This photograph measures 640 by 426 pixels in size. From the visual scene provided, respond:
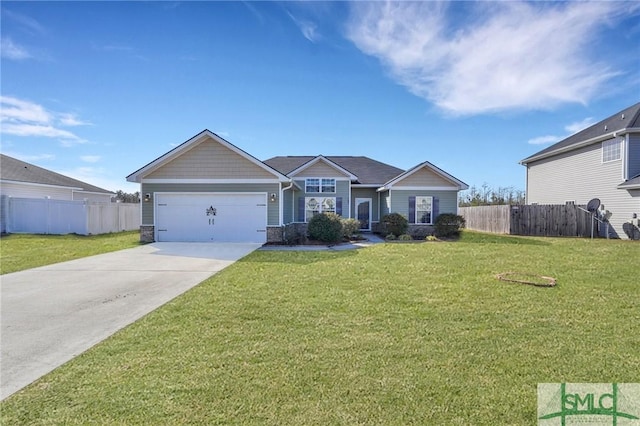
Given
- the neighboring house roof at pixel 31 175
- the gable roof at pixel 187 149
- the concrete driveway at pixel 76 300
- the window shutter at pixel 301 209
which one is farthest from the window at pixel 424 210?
the neighboring house roof at pixel 31 175

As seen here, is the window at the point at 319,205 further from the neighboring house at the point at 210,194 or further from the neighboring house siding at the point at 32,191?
the neighboring house siding at the point at 32,191

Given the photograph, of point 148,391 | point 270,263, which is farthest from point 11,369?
point 270,263

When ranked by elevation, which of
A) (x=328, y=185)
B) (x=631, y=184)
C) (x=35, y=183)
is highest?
(x=35, y=183)

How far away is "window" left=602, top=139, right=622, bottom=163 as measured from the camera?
684 inches

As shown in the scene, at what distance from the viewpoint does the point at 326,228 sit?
15.4 m

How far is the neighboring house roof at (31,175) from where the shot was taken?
20.2 meters

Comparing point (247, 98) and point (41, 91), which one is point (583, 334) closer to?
point (247, 98)

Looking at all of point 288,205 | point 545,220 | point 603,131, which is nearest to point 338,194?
point 288,205

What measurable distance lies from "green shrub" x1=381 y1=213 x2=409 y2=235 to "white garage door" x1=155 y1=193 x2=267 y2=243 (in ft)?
22.3

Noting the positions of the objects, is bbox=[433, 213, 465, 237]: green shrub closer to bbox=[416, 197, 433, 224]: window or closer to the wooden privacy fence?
bbox=[416, 197, 433, 224]: window

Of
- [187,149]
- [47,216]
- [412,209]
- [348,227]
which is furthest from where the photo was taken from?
[412,209]

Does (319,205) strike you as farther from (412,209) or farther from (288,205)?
(412,209)

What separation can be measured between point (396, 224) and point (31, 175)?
23.9 meters

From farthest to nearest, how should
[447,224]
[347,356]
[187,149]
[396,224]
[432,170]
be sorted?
[432,170]
[447,224]
[396,224]
[187,149]
[347,356]
